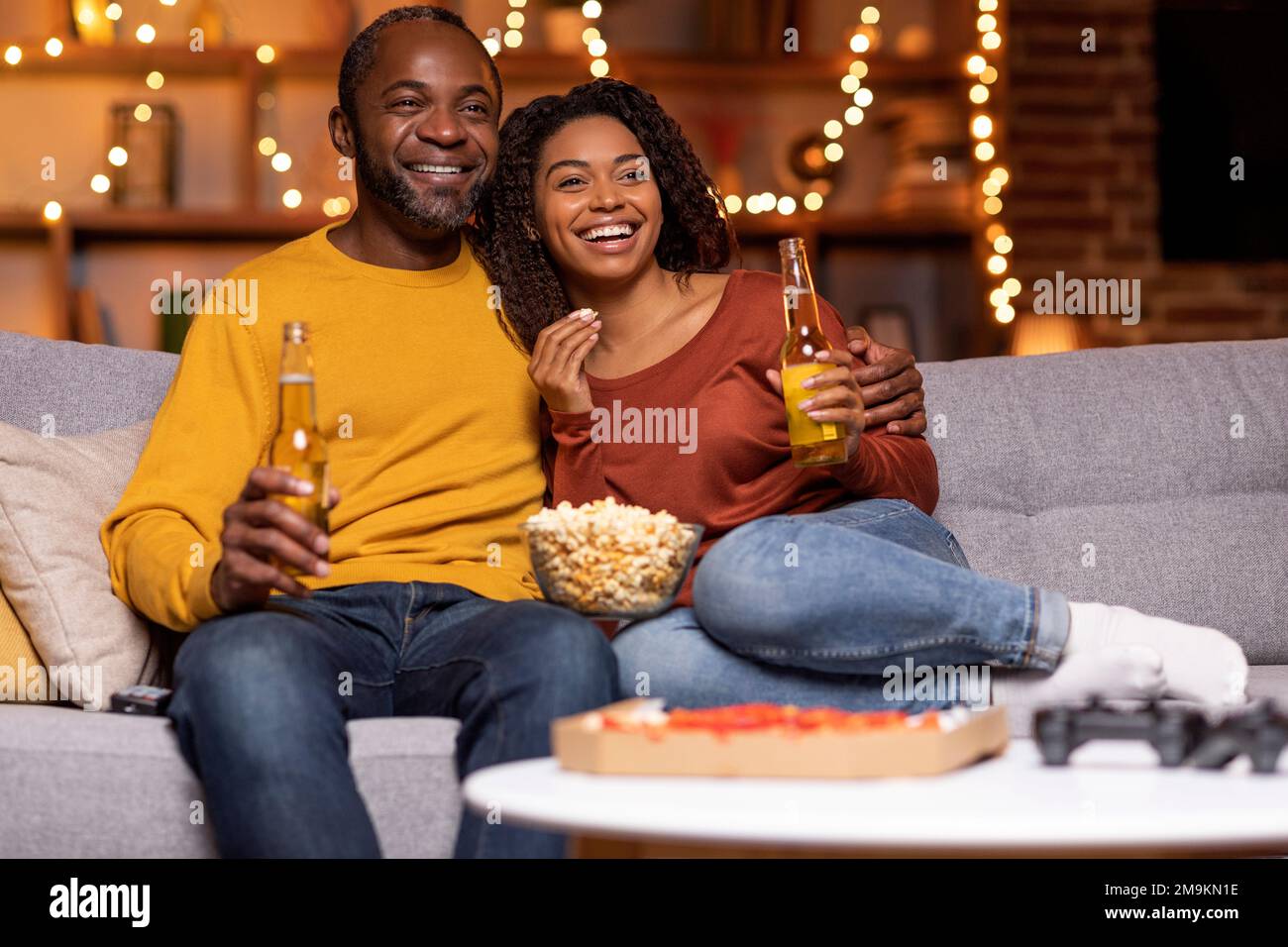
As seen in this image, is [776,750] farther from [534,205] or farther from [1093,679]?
[534,205]

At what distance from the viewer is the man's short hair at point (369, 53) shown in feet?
6.63

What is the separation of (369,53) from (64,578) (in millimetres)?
838

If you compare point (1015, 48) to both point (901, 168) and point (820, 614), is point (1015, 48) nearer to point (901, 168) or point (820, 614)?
point (901, 168)

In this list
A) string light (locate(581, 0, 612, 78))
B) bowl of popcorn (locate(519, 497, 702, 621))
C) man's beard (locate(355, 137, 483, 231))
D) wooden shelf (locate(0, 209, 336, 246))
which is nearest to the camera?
bowl of popcorn (locate(519, 497, 702, 621))

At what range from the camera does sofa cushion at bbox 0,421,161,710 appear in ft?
5.44

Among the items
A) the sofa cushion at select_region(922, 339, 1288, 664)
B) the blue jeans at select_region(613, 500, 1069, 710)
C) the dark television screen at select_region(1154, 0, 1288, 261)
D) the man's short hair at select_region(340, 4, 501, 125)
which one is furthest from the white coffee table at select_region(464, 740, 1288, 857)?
the dark television screen at select_region(1154, 0, 1288, 261)

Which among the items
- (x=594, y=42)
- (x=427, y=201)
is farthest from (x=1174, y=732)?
(x=594, y=42)

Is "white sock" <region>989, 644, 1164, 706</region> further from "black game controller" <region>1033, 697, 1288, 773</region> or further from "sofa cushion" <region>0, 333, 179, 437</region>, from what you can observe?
"sofa cushion" <region>0, 333, 179, 437</region>

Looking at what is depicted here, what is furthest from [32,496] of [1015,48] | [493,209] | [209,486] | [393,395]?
[1015,48]

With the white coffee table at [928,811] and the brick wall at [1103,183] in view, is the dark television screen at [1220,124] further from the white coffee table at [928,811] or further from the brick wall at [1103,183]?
the white coffee table at [928,811]

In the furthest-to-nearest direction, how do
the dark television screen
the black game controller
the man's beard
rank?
the dark television screen < the man's beard < the black game controller

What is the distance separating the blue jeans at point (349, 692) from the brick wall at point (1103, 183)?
2.64 metres
